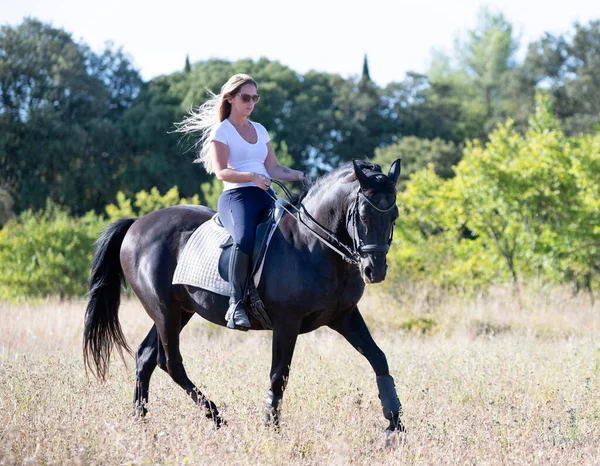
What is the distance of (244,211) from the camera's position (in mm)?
6008

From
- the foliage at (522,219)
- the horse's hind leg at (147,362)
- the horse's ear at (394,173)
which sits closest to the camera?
the horse's ear at (394,173)

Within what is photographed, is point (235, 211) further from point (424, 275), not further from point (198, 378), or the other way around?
point (424, 275)

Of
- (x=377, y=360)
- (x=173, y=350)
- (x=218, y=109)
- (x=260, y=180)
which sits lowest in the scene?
(x=173, y=350)

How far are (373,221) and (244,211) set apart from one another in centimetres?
122

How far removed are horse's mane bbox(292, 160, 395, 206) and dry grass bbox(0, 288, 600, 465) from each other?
171 centimetres

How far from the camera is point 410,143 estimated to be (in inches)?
1657

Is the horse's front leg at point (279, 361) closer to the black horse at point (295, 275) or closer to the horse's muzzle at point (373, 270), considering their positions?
the black horse at point (295, 275)

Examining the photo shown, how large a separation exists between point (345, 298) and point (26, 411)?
263 cm

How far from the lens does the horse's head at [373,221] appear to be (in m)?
5.18

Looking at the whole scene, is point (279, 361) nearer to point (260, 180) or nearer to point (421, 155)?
point (260, 180)

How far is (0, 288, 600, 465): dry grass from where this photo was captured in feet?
16.6

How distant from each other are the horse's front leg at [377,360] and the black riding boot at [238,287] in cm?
72

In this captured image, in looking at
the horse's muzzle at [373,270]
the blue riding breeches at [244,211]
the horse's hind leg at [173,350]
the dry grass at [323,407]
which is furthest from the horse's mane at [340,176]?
the dry grass at [323,407]

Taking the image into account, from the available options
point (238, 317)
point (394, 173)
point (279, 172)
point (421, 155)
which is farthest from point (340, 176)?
point (421, 155)
